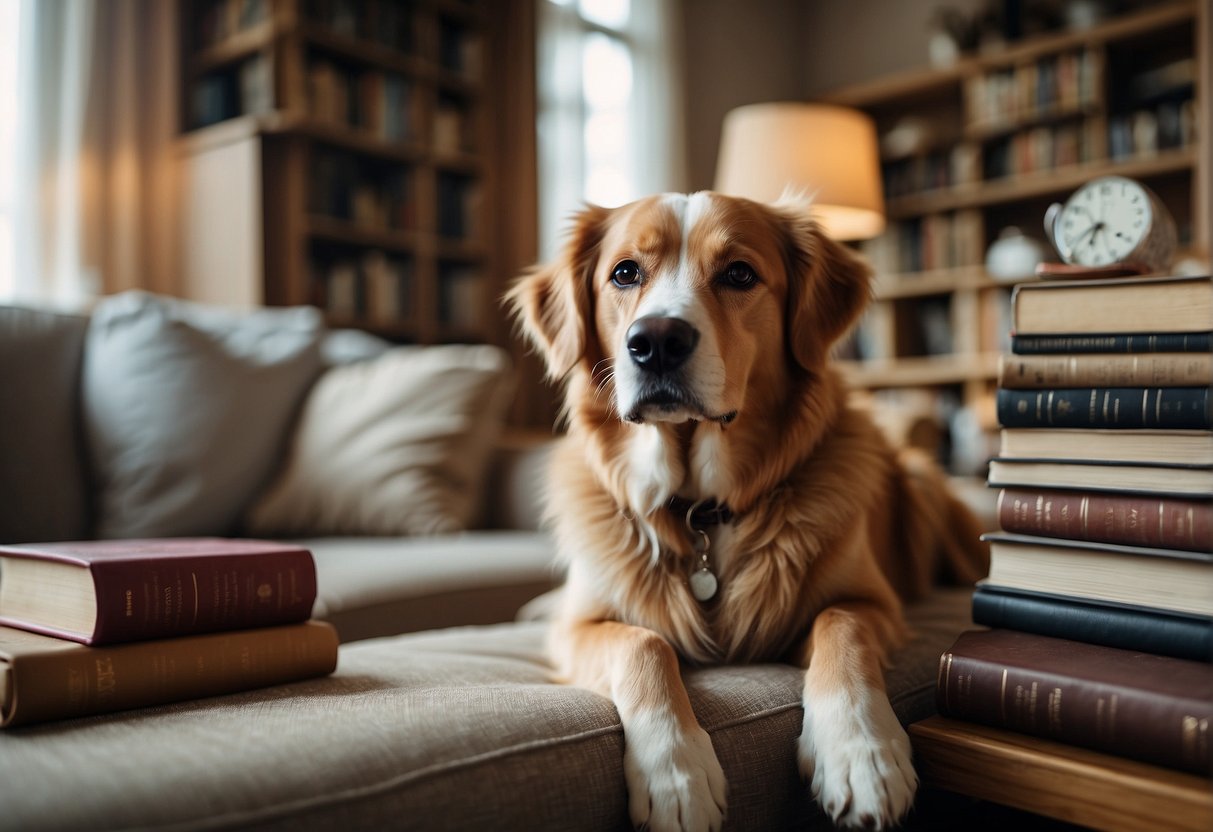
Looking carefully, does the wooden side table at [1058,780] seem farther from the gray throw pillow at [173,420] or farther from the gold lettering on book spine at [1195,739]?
the gray throw pillow at [173,420]

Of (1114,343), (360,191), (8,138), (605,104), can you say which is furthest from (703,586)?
(605,104)

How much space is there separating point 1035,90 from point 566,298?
146 inches

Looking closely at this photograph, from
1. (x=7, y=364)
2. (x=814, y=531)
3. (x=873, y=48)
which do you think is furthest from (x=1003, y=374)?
(x=873, y=48)

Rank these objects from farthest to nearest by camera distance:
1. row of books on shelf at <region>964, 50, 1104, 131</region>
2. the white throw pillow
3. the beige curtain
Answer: row of books on shelf at <region>964, 50, 1104, 131</region> < the beige curtain < the white throw pillow

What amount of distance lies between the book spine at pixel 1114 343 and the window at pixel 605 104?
3446 millimetres

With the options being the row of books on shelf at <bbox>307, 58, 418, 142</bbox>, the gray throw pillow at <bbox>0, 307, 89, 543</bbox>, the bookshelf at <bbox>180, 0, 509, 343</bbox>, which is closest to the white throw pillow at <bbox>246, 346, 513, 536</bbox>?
the gray throw pillow at <bbox>0, 307, 89, 543</bbox>

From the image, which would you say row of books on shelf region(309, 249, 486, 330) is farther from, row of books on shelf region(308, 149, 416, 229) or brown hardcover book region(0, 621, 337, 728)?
brown hardcover book region(0, 621, 337, 728)

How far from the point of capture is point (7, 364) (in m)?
1.90

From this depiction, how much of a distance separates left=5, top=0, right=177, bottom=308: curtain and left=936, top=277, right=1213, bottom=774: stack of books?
3.00m

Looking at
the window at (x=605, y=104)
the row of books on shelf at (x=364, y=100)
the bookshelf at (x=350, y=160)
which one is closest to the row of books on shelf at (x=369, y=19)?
the bookshelf at (x=350, y=160)

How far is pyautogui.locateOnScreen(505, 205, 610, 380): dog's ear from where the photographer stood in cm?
140

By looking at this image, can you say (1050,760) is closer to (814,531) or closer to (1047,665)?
(1047,665)

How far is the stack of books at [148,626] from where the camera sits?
0.86 metres

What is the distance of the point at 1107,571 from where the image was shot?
94cm
